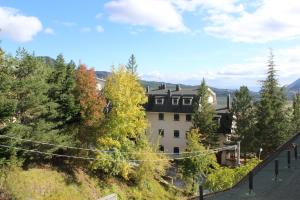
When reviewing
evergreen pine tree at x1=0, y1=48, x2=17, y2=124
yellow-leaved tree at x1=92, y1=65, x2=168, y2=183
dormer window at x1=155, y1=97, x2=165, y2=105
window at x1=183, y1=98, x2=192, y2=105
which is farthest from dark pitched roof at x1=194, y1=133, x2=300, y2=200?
dormer window at x1=155, y1=97, x2=165, y2=105

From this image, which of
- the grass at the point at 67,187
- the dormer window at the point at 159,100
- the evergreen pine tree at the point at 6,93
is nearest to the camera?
the evergreen pine tree at the point at 6,93

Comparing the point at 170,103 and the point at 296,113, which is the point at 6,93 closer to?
the point at 170,103

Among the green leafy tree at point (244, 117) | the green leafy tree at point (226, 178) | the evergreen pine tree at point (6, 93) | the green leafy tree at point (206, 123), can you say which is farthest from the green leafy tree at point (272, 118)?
the evergreen pine tree at point (6, 93)

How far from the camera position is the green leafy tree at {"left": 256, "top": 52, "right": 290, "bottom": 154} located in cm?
5306

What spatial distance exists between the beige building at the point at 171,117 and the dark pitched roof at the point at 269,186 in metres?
46.3

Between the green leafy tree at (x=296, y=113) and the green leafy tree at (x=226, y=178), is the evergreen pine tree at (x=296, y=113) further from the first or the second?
the green leafy tree at (x=226, y=178)

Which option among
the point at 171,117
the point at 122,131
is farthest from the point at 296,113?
the point at 122,131

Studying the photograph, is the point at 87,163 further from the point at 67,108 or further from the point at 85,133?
the point at 67,108

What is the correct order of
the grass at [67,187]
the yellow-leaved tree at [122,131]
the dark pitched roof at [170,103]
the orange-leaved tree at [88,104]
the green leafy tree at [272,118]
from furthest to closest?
the dark pitched roof at [170,103], the green leafy tree at [272,118], the orange-leaved tree at [88,104], the yellow-leaved tree at [122,131], the grass at [67,187]

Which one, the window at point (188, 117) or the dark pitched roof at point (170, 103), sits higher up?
the dark pitched roof at point (170, 103)

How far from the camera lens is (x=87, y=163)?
1602 inches

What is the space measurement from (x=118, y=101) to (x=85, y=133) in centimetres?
437

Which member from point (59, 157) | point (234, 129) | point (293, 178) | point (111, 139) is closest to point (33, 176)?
point (59, 157)

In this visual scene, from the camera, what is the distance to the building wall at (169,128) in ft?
205
